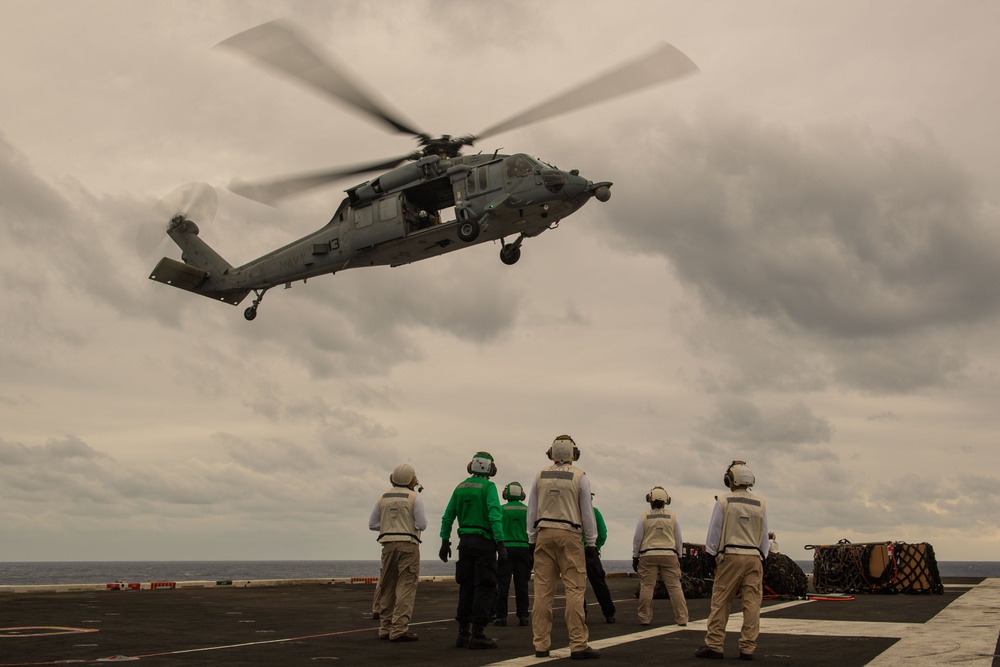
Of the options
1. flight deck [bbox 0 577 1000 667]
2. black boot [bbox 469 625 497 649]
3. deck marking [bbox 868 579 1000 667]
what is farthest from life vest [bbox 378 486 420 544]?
deck marking [bbox 868 579 1000 667]

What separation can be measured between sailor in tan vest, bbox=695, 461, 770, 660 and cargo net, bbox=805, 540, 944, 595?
1211 centimetres

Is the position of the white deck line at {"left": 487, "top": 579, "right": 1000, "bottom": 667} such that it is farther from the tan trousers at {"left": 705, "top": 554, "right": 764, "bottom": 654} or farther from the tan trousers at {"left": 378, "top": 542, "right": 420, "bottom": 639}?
the tan trousers at {"left": 378, "top": 542, "right": 420, "bottom": 639}

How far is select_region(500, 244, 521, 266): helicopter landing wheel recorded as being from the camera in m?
25.0

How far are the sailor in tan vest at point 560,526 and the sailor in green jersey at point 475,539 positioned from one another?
92cm

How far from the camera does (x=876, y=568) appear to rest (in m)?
20.2

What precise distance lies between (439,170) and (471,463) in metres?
15.4

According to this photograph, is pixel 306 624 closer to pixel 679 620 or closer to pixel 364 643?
pixel 364 643

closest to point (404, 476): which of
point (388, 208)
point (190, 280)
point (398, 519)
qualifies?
point (398, 519)

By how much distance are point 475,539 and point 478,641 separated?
1.19 m

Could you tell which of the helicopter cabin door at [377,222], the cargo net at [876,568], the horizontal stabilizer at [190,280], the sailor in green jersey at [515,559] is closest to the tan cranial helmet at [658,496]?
the sailor in green jersey at [515,559]

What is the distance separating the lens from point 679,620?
1297cm

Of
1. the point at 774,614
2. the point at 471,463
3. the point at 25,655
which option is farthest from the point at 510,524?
the point at 25,655

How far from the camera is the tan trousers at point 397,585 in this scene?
10.8 meters

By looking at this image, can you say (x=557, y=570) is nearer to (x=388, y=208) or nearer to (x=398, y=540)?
(x=398, y=540)
